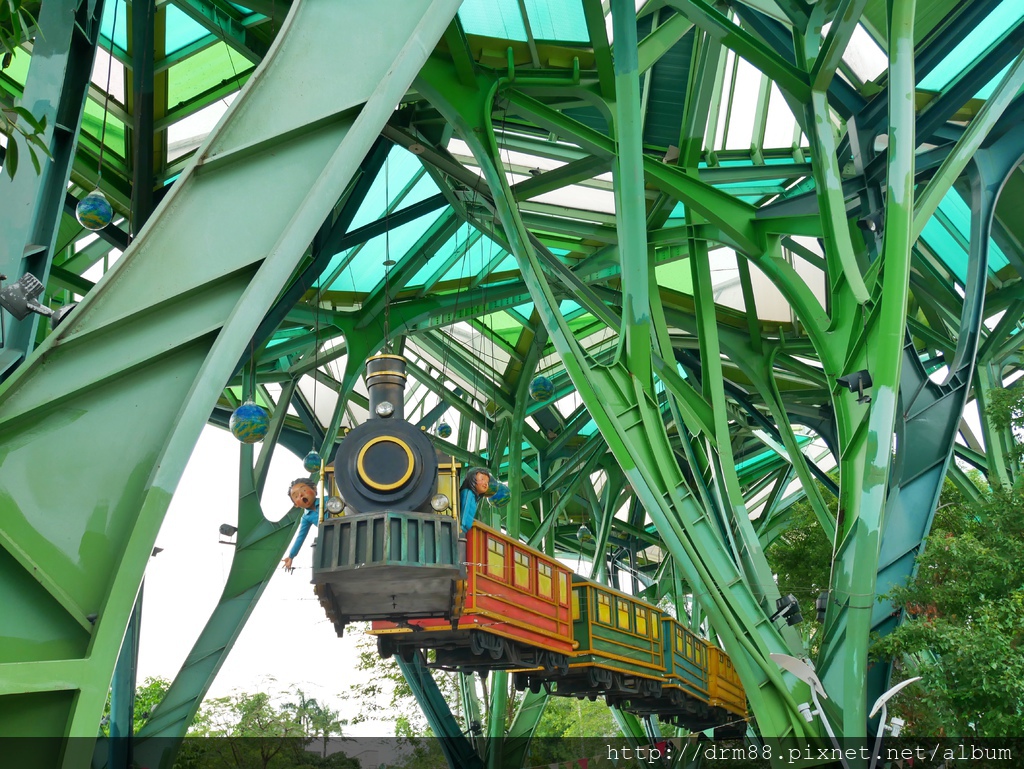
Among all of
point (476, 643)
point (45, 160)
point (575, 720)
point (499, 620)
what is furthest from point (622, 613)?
point (575, 720)

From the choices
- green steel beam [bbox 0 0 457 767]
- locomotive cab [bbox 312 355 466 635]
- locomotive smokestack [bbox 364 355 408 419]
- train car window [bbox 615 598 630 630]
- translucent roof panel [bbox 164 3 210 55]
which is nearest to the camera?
green steel beam [bbox 0 0 457 767]

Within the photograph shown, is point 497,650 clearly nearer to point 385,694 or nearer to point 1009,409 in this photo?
point 1009,409

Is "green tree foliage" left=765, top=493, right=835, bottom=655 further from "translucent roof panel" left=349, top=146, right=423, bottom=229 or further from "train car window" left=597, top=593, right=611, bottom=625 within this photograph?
"translucent roof panel" left=349, top=146, right=423, bottom=229

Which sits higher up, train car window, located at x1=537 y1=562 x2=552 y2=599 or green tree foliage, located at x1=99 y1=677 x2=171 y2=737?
green tree foliage, located at x1=99 y1=677 x2=171 y2=737

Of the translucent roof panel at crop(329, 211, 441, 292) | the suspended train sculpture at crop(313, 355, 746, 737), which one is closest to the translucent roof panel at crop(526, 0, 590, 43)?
the suspended train sculpture at crop(313, 355, 746, 737)

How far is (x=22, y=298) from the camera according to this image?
191 inches

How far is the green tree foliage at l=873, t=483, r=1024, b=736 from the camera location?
511 inches

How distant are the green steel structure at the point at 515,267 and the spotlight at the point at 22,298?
2.95 feet

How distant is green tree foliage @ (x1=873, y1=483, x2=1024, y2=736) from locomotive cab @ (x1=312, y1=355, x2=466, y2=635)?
7156 millimetres

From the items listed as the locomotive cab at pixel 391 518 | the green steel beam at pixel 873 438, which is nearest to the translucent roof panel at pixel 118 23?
the locomotive cab at pixel 391 518

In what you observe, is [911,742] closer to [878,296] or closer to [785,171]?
[878,296]

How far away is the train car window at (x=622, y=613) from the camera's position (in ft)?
71.0

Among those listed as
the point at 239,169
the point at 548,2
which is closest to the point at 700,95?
the point at 548,2

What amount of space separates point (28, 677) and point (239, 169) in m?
2.27
